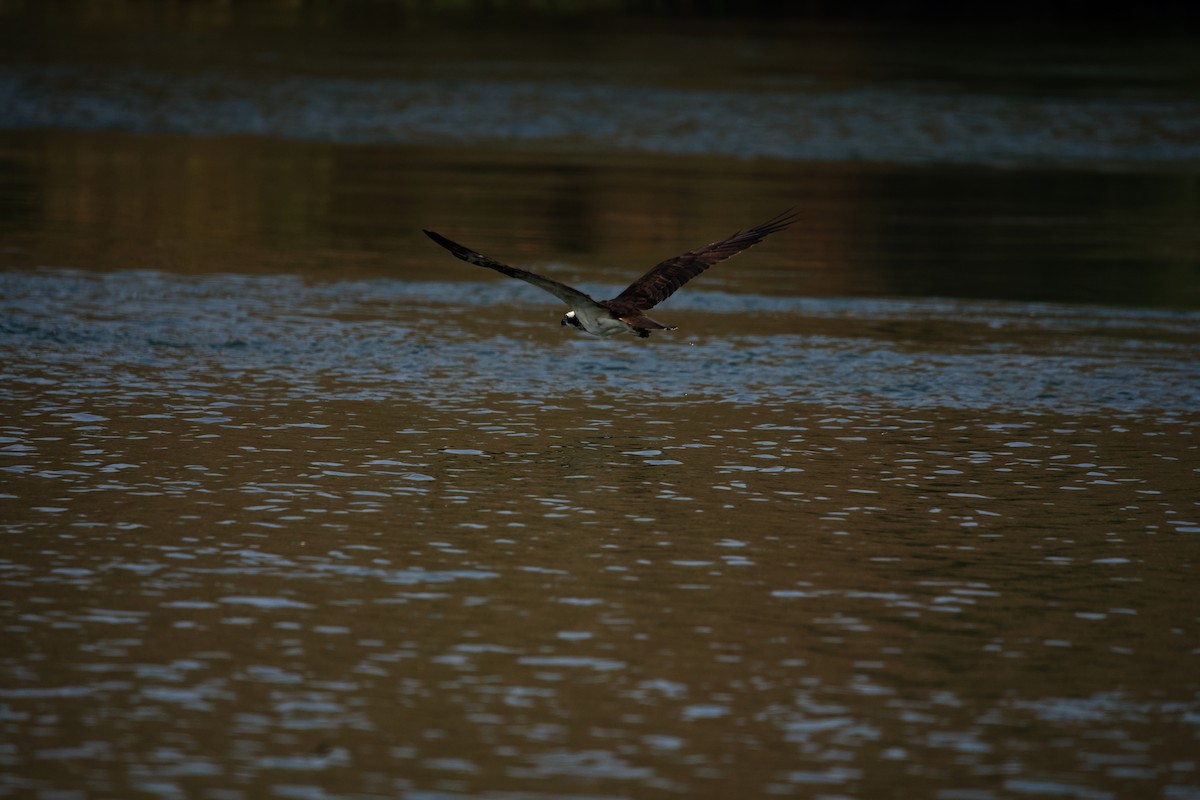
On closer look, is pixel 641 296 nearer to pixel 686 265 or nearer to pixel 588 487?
pixel 686 265

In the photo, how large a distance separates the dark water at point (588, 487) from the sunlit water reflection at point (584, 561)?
34 mm

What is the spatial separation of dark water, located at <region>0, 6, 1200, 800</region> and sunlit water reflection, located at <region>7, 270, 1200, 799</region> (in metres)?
0.03

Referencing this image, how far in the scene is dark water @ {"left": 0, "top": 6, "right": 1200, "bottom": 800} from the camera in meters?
7.92

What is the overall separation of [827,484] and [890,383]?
12.5 ft

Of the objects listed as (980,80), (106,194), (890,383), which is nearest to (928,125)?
(980,80)

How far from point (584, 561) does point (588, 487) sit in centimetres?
170

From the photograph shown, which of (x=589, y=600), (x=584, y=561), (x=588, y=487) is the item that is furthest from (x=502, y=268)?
(x=589, y=600)

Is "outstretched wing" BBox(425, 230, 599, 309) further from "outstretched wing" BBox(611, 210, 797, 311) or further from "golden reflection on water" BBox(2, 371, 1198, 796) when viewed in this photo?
"outstretched wing" BBox(611, 210, 797, 311)

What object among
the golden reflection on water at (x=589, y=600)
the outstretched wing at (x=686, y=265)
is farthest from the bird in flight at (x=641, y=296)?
the golden reflection on water at (x=589, y=600)

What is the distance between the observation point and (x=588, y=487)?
12.1 meters

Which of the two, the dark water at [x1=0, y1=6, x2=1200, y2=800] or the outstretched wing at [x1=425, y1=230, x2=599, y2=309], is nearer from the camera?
the dark water at [x1=0, y1=6, x2=1200, y2=800]

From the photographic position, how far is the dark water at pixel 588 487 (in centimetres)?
792

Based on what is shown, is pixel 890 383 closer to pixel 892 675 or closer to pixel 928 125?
pixel 892 675

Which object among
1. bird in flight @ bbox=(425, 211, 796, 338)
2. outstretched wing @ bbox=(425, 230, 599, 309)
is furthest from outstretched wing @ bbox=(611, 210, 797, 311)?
outstretched wing @ bbox=(425, 230, 599, 309)
